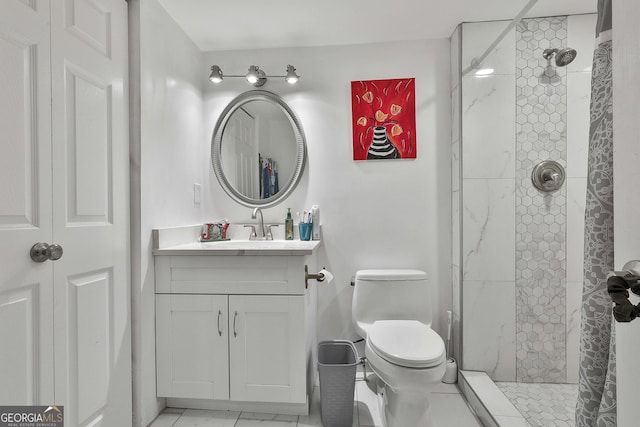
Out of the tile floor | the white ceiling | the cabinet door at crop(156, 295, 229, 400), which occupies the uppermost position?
→ the white ceiling

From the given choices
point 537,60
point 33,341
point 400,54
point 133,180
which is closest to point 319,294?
point 133,180

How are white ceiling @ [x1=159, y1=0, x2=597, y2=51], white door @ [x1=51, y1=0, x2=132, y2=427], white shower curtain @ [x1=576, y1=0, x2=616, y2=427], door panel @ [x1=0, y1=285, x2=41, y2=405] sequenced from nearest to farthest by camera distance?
white shower curtain @ [x1=576, y1=0, x2=616, y2=427]
door panel @ [x1=0, y1=285, x2=41, y2=405]
white door @ [x1=51, y1=0, x2=132, y2=427]
white ceiling @ [x1=159, y1=0, x2=597, y2=51]

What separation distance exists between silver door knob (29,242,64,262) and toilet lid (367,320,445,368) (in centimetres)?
134

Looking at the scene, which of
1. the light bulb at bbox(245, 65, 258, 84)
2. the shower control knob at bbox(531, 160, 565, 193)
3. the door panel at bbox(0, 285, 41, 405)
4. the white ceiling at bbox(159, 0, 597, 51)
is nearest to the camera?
the door panel at bbox(0, 285, 41, 405)

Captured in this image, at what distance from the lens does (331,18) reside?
1.94 meters

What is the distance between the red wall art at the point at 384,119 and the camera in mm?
2195

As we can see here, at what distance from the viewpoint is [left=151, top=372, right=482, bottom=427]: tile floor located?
5.38 ft

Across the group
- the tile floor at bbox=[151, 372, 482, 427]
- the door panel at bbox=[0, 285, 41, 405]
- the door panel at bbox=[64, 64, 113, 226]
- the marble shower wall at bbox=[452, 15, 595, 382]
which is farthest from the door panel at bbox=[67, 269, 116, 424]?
the marble shower wall at bbox=[452, 15, 595, 382]

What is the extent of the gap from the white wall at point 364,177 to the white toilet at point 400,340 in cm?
23

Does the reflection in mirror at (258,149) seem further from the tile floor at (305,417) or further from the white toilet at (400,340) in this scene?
the tile floor at (305,417)

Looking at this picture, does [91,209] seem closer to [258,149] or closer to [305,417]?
[258,149]

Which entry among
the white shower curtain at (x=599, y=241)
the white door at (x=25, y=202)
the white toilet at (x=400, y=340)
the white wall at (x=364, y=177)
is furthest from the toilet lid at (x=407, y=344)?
the white door at (x=25, y=202)

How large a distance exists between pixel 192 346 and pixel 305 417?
2.31 ft

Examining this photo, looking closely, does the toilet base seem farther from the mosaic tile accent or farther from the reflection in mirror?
the reflection in mirror
